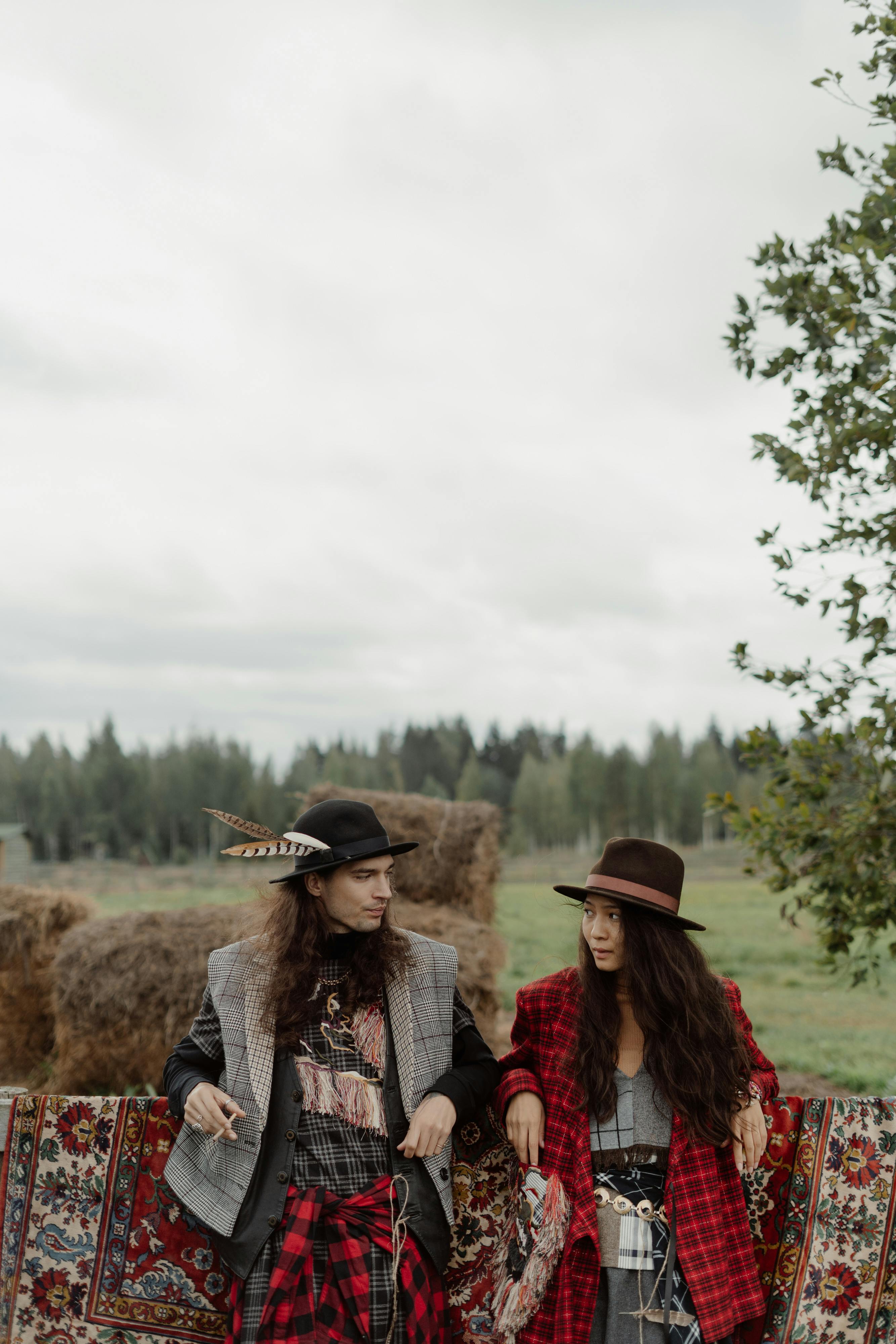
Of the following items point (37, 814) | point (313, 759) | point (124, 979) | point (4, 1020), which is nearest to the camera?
point (124, 979)

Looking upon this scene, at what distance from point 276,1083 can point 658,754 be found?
4519 centimetres

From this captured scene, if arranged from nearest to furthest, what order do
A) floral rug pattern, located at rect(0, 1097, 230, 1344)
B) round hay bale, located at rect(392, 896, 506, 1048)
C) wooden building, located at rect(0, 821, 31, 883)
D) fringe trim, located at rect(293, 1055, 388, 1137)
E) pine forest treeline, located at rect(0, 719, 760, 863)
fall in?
fringe trim, located at rect(293, 1055, 388, 1137)
floral rug pattern, located at rect(0, 1097, 230, 1344)
round hay bale, located at rect(392, 896, 506, 1048)
wooden building, located at rect(0, 821, 31, 883)
pine forest treeline, located at rect(0, 719, 760, 863)

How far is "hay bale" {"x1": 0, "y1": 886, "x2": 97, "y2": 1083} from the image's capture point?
336 inches

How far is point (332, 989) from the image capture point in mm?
2502

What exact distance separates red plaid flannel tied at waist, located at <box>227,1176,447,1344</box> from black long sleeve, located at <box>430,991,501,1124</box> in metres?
0.24

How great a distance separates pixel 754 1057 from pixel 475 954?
15.0 ft

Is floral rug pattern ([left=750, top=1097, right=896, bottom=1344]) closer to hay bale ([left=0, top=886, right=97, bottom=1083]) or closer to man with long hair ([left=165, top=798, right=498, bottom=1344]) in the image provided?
man with long hair ([left=165, top=798, right=498, bottom=1344])

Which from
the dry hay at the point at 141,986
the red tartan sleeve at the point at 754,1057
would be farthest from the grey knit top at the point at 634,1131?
the dry hay at the point at 141,986

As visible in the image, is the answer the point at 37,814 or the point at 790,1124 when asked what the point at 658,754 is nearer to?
the point at 37,814

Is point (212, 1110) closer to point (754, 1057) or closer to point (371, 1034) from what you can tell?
point (371, 1034)

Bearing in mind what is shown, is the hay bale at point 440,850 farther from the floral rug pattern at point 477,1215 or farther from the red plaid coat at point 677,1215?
the red plaid coat at point 677,1215

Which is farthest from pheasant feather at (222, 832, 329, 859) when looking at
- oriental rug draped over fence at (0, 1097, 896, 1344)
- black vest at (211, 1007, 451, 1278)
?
oriental rug draped over fence at (0, 1097, 896, 1344)

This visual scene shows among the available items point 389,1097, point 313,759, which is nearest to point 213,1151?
point 389,1097

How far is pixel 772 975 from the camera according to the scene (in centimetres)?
1300
